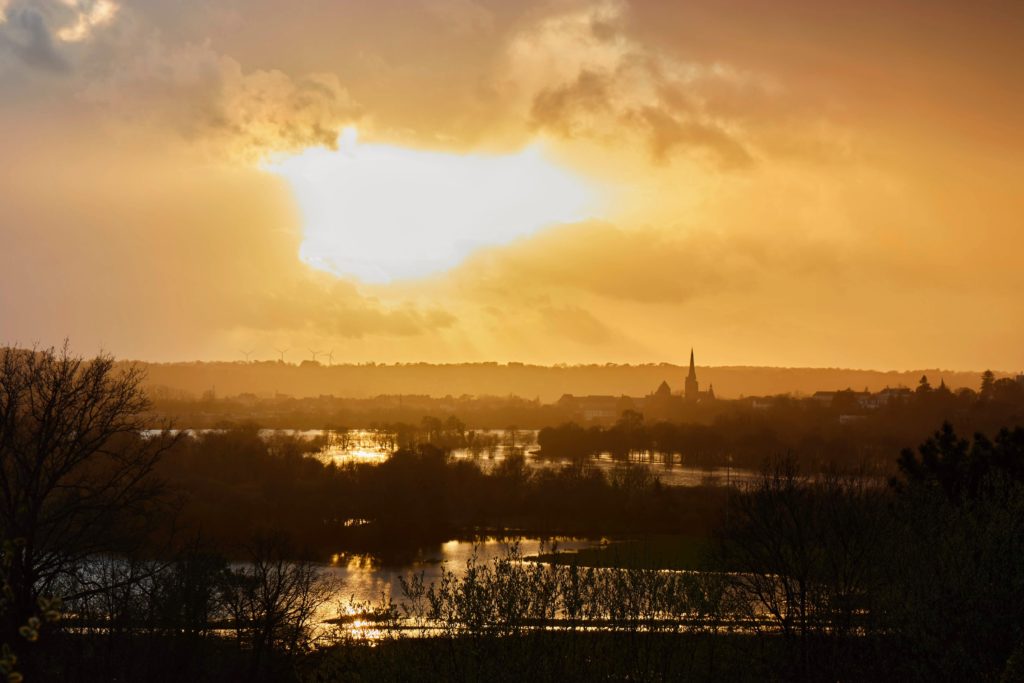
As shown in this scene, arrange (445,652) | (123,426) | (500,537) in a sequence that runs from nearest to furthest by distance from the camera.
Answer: (445,652) → (123,426) → (500,537)

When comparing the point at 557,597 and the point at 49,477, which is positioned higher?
the point at 49,477

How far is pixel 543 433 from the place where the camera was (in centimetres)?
13475

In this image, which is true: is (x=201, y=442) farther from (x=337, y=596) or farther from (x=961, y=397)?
(x=961, y=397)

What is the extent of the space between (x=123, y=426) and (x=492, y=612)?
40.8 feet

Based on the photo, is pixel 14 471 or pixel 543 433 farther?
pixel 543 433

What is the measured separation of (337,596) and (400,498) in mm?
27408

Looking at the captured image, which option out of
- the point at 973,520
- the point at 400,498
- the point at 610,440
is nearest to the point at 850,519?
the point at 973,520

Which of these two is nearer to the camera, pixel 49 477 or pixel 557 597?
pixel 49 477

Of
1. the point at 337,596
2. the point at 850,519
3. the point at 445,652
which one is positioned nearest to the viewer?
the point at 445,652

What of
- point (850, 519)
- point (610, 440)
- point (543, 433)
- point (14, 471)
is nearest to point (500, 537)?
point (850, 519)

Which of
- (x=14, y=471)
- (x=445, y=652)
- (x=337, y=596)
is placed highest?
(x=14, y=471)

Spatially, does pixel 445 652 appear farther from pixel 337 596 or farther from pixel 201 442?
pixel 201 442

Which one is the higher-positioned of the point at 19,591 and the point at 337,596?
the point at 19,591

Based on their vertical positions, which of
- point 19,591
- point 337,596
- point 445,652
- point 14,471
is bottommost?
point 337,596
